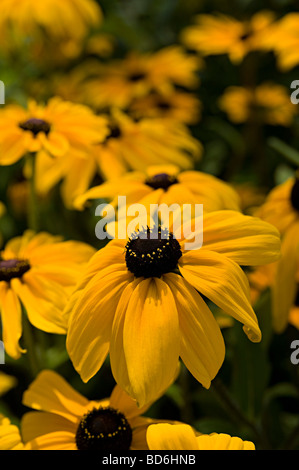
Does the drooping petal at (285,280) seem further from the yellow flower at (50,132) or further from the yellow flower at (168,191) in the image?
the yellow flower at (50,132)

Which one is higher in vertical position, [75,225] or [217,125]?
[217,125]

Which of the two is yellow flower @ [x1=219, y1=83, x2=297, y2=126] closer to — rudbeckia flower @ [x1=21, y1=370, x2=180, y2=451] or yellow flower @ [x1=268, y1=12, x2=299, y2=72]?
yellow flower @ [x1=268, y1=12, x2=299, y2=72]

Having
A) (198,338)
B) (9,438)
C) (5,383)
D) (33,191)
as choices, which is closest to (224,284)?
(198,338)

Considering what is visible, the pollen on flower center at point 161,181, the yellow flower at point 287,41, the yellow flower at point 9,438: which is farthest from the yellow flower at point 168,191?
the yellow flower at point 287,41

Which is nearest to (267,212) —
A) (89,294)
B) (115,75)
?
(89,294)

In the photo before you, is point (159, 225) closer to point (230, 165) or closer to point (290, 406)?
point (290, 406)
